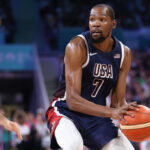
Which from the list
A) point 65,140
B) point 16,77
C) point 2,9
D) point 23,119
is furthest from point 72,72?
point 2,9

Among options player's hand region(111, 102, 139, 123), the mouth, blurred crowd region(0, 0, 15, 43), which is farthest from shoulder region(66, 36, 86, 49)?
blurred crowd region(0, 0, 15, 43)

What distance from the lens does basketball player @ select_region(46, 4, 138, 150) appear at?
11.5 ft

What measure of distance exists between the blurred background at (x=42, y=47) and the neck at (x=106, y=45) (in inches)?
191

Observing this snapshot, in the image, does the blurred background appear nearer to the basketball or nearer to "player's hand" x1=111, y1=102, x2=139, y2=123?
the basketball

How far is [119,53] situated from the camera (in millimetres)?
3883

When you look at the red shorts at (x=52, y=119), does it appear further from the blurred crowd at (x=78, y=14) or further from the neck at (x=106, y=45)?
the blurred crowd at (x=78, y=14)

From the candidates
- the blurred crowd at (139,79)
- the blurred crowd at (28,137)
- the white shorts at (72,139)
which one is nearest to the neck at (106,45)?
the white shorts at (72,139)

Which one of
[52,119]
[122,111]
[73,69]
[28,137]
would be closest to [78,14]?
[28,137]

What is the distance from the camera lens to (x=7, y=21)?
1390cm

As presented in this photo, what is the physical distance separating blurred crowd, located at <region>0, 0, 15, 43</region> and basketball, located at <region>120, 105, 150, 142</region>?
970 centimetres

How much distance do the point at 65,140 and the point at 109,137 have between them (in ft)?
1.60

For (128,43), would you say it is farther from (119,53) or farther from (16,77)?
(119,53)

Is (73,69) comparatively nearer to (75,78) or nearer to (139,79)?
(75,78)

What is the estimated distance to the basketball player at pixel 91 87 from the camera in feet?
11.5
